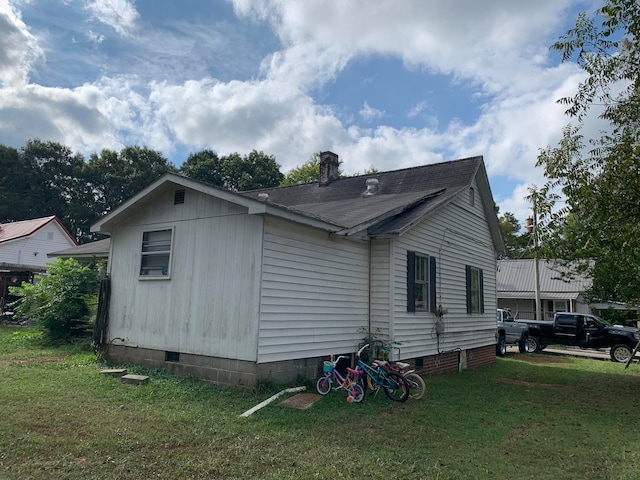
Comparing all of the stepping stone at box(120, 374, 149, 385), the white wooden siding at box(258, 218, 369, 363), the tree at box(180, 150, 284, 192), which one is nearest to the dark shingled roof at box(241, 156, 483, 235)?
the white wooden siding at box(258, 218, 369, 363)

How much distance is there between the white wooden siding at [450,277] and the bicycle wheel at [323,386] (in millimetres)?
2275

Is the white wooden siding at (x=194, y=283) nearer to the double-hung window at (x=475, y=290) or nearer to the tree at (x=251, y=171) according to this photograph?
the double-hung window at (x=475, y=290)

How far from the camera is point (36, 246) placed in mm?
29281

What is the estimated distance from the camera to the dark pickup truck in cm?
1667

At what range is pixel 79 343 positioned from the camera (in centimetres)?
1116

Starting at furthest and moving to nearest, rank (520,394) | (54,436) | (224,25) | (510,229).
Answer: (510,229) → (224,25) → (520,394) → (54,436)

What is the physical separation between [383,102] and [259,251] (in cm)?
719

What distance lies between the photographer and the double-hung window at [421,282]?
32.1 ft

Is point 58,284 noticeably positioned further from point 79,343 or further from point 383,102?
point 383,102

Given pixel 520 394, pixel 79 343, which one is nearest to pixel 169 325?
pixel 79 343

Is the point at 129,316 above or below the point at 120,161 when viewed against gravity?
below

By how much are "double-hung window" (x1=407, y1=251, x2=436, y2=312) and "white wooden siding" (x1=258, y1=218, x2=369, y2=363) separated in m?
1.06

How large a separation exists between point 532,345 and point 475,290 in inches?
321

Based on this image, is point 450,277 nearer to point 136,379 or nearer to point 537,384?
point 537,384
